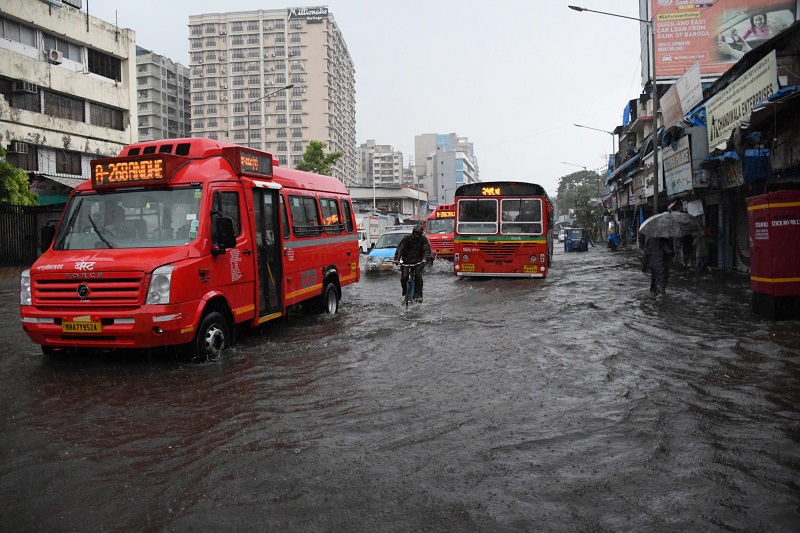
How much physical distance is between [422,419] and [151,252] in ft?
12.3

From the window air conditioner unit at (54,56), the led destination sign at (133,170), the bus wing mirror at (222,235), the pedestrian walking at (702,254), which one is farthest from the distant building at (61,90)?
the pedestrian walking at (702,254)

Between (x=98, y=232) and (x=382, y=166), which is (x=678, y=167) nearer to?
(x=98, y=232)

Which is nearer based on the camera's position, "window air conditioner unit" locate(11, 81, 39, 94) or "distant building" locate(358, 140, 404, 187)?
"window air conditioner unit" locate(11, 81, 39, 94)

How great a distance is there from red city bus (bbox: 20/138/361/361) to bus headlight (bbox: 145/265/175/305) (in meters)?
0.01

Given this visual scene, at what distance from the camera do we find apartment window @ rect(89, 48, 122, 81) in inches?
1341

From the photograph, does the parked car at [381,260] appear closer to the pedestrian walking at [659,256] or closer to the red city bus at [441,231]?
the red city bus at [441,231]

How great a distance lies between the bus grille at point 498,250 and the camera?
19172 mm

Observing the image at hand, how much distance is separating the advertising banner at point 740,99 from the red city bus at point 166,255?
10.6 meters

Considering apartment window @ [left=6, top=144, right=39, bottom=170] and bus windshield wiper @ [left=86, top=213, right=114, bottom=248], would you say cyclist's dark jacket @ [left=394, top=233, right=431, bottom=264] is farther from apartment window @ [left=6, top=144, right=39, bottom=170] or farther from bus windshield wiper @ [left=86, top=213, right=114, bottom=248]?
apartment window @ [left=6, top=144, right=39, bottom=170]

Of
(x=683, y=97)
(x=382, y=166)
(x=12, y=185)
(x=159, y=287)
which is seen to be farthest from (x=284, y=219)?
(x=382, y=166)

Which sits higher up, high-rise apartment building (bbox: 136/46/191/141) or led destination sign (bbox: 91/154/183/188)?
high-rise apartment building (bbox: 136/46/191/141)

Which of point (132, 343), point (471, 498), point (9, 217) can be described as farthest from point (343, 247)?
point (9, 217)

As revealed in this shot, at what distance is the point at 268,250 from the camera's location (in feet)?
31.0

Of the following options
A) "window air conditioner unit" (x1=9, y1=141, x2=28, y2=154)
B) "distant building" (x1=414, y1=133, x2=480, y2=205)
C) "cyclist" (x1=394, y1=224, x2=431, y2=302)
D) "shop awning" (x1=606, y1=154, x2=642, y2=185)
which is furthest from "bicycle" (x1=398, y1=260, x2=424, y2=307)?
"distant building" (x1=414, y1=133, x2=480, y2=205)
